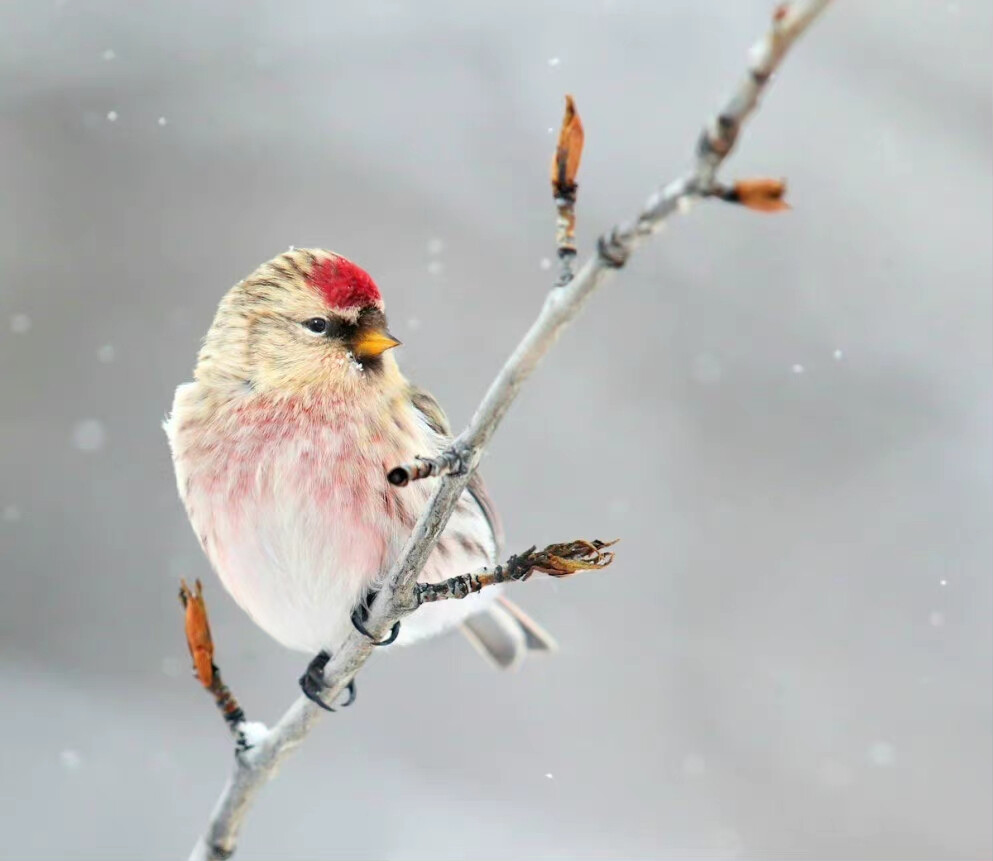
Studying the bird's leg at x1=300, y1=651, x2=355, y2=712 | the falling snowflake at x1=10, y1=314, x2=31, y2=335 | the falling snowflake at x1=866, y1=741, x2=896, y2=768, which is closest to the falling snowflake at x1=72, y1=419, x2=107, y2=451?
the falling snowflake at x1=10, y1=314, x2=31, y2=335

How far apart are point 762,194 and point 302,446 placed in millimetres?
1240

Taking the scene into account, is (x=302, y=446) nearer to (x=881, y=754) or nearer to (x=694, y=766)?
(x=694, y=766)

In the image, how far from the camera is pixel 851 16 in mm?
6109

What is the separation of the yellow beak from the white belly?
0.41ft

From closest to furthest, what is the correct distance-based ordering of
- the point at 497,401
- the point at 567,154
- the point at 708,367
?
the point at 567,154 → the point at 497,401 → the point at 708,367

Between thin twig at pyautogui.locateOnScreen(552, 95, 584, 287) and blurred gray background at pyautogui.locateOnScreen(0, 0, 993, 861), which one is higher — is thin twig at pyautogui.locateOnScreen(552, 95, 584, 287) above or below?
below

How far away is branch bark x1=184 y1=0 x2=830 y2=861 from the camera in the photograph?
0.87 meters

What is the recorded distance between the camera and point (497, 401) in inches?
47.9

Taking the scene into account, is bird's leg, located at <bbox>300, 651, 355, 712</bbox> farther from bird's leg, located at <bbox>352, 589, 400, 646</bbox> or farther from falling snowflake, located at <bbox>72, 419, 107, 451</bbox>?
falling snowflake, located at <bbox>72, 419, 107, 451</bbox>

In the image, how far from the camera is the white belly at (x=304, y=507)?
6.56 feet

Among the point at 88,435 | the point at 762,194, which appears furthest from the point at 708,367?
the point at 762,194

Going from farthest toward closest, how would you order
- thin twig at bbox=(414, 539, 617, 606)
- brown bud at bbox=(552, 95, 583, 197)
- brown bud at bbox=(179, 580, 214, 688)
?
brown bud at bbox=(179, 580, 214, 688)
thin twig at bbox=(414, 539, 617, 606)
brown bud at bbox=(552, 95, 583, 197)

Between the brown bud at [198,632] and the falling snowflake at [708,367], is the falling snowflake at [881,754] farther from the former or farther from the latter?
the brown bud at [198,632]

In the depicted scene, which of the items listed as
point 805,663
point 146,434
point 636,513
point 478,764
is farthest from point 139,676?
point 805,663
